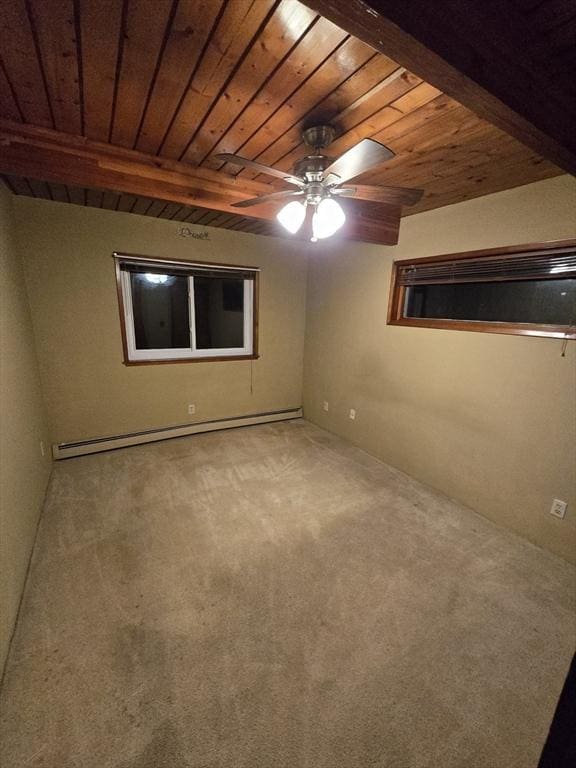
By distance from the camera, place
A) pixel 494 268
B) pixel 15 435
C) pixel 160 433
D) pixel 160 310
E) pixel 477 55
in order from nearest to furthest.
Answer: pixel 477 55 → pixel 15 435 → pixel 494 268 → pixel 160 310 → pixel 160 433

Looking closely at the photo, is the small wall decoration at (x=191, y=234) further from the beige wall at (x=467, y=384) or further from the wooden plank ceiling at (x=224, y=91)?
the beige wall at (x=467, y=384)

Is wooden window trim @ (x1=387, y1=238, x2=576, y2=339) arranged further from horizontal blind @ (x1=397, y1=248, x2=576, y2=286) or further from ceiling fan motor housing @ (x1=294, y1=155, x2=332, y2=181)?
ceiling fan motor housing @ (x1=294, y1=155, x2=332, y2=181)

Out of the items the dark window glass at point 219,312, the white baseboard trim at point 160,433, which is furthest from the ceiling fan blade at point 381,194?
the white baseboard trim at point 160,433

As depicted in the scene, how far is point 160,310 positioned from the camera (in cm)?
341

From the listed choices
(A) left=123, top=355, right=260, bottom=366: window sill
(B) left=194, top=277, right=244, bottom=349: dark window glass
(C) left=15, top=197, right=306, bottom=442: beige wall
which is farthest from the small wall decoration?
(A) left=123, top=355, right=260, bottom=366: window sill

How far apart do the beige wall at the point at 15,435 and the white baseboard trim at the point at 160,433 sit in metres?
0.32

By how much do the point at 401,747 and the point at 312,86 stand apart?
2549 millimetres

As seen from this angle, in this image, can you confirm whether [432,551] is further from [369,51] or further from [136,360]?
[136,360]

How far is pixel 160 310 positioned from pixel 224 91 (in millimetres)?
2396

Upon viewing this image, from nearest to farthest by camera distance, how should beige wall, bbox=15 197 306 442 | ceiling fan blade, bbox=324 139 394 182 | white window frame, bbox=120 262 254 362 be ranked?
ceiling fan blade, bbox=324 139 394 182, beige wall, bbox=15 197 306 442, white window frame, bbox=120 262 254 362

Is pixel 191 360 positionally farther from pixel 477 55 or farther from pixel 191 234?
pixel 477 55

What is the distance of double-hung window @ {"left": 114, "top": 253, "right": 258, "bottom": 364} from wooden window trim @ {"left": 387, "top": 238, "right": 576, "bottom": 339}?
1630mm

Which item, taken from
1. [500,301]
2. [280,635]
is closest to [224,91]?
[500,301]

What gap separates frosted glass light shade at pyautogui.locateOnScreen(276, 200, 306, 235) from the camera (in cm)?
167
